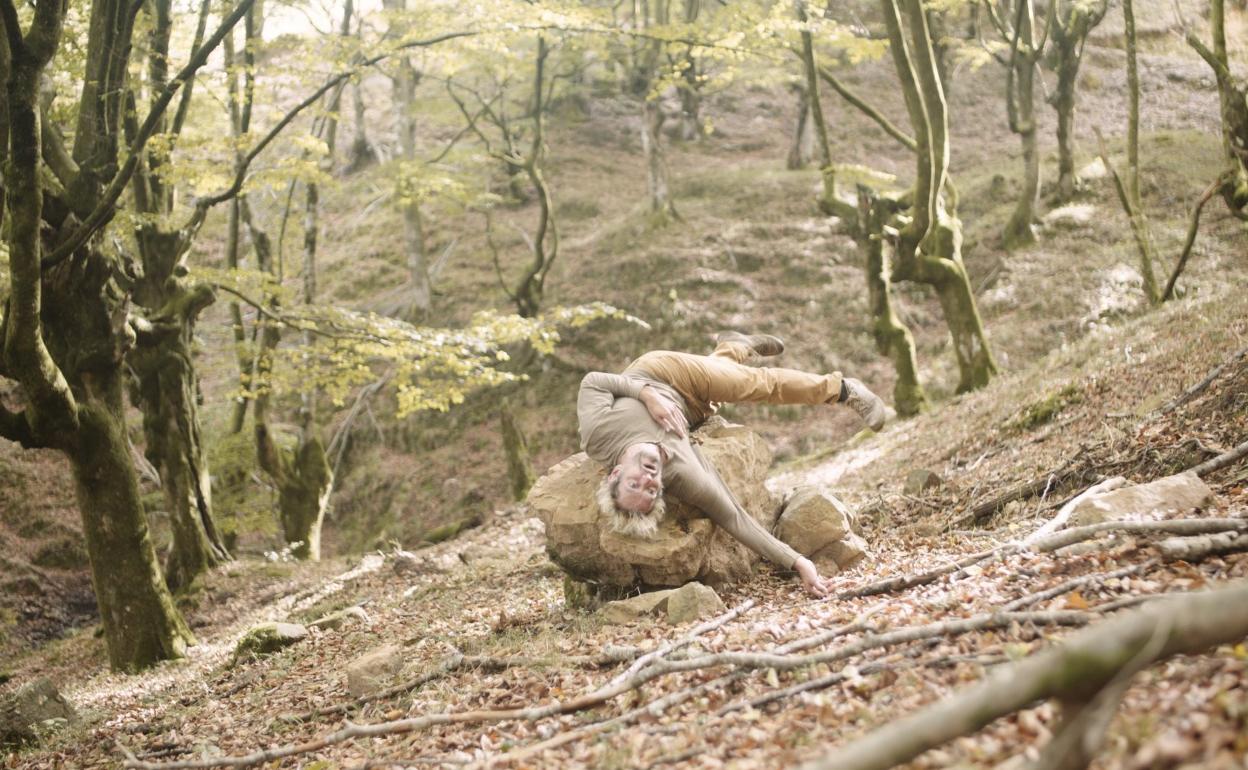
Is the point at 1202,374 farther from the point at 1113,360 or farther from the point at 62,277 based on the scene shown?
the point at 62,277

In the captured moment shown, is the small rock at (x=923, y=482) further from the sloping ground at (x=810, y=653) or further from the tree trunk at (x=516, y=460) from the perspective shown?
the tree trunk at (x=516, y=460)

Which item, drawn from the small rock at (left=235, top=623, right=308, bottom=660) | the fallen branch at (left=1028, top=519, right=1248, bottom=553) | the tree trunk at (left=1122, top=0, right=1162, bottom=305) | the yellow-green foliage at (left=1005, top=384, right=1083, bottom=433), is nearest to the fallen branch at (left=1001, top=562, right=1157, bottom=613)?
the fallen branch at (left=1028, top=519, right=1248, bottom=553)

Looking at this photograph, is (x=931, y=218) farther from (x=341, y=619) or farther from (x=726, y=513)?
(x=341, y=619)

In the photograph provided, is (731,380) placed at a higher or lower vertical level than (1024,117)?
lower

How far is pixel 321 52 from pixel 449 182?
585 centimetres

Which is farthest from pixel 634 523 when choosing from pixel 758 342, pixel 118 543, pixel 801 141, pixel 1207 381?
pixel 801 141

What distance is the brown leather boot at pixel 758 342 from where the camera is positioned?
7.02 meters

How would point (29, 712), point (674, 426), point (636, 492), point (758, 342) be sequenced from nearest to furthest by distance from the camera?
1. point (636, 492)
2. point (674, 426)
3. point (29, 712)
4. point (758, 342)

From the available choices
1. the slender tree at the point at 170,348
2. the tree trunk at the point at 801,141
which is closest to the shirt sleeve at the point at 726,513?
the slender tree at the point at 170,348

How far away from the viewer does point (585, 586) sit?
19.7 feet

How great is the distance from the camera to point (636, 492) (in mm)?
5105

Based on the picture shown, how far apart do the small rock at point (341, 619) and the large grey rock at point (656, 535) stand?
2622 millimetres

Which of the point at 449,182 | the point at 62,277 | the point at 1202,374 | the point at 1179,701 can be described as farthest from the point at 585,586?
the point at 449,182

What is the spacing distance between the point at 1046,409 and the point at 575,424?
10.6 m
